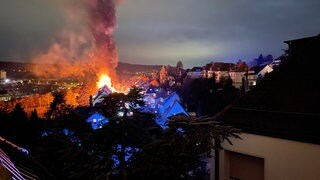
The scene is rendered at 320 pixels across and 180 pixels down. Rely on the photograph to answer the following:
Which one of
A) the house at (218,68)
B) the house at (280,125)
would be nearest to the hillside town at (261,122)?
the house at (280,125)

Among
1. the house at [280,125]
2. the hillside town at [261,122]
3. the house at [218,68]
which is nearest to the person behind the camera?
the hillside town at [261,122]

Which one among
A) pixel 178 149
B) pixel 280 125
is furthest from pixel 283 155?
pixel 178 149

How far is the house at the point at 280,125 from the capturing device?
734cm

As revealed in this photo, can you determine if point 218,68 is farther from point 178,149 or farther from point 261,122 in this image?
point 178,149

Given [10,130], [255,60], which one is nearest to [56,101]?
[10,130]

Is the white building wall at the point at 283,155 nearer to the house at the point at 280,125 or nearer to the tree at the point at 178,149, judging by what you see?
the house at the point at 280,125

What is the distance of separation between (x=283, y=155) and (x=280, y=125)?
763 millimetres

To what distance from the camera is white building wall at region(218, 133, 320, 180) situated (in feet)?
23.6

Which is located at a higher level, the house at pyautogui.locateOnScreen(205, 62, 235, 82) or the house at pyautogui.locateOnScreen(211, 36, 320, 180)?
the house at pyautogui.locateOnScreen(205, 62, 235, 82)

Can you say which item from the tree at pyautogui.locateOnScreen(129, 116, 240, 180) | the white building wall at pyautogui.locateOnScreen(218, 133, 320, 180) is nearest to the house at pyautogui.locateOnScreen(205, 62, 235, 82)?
the white building wall at pyautogui.locateOnScreen(218, 133, 320, 180)

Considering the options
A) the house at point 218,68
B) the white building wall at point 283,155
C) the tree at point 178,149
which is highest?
the house at point 218,68

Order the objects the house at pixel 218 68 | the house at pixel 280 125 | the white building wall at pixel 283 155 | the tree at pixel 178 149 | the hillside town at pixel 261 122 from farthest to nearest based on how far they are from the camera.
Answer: the house at pixel 218 68 < the house at pixel 280 125 < the white building wall at pixel 283 155 < the hillside town at pixel 261 122 < the tree at pixel 178 149

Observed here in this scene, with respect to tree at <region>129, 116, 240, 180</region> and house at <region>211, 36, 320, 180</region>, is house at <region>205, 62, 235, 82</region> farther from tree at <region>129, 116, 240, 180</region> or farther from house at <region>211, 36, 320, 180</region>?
tree at <region>129, 116, 240, 180</region>

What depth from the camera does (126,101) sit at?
6.15 meters
